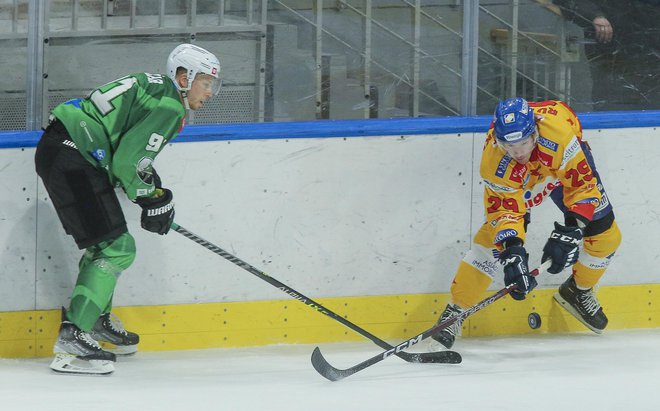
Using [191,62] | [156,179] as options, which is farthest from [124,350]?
[191,62]

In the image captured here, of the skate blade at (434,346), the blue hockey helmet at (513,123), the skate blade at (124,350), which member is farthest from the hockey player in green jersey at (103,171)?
the skate blade at (434,346)

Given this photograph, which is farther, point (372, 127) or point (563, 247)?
point (372, 127)

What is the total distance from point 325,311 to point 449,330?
52 centimetres

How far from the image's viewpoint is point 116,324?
14.8ft

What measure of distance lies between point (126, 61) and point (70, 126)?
56 cm

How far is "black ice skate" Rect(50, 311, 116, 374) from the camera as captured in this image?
4.25 m

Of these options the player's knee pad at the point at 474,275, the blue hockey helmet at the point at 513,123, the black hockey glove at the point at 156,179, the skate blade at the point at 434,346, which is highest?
the blue hockey helmet at the point at 513,123

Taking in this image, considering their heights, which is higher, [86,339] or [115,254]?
[115,254]

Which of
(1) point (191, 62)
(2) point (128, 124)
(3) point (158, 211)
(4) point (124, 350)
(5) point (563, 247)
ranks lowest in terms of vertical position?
(4) point (124, 350)

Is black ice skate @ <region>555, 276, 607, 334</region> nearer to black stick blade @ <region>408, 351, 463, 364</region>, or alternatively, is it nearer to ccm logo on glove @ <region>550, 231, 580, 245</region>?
ccm logo on glove @ <region>550, 231, 580, 245</region>

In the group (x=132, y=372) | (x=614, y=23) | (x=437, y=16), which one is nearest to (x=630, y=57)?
(x=614, y=23)

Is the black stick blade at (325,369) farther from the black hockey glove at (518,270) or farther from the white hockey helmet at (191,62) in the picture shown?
the white hockey helmet at (191,62)

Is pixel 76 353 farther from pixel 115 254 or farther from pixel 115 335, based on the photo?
pixel 115 254

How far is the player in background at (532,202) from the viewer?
14.1ft
